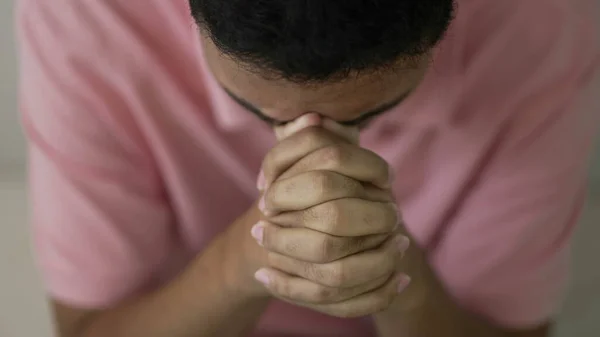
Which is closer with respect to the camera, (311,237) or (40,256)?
(311,237)

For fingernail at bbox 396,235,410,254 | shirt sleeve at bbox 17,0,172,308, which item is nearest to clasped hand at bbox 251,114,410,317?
fingernail at bbox 396,235,410,254

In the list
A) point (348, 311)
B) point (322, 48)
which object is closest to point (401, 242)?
point (348, 311)

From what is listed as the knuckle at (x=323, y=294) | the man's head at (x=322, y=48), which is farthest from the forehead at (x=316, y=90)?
the knuckle at (x=323, y=294)

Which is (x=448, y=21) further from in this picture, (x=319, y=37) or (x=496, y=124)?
(x=496, y=124)

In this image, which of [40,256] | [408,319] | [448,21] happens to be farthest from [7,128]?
[448,21]

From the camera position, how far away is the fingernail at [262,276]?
48cm

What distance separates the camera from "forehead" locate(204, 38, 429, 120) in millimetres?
384

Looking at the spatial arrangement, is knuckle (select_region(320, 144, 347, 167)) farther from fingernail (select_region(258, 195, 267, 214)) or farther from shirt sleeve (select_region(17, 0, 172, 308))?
shirt sleeve (select_region(17, 0, 172, 308))

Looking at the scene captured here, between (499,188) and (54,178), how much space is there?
0.36 m

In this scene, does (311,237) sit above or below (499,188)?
above

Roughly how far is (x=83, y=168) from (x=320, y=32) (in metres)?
0.30

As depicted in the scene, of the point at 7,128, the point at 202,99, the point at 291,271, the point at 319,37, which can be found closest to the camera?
the point at 319,37

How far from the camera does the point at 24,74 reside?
57 cm

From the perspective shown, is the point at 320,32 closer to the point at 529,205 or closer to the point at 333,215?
the point at 333,215
